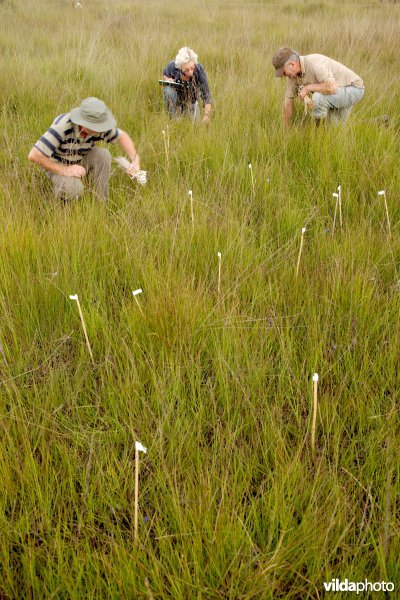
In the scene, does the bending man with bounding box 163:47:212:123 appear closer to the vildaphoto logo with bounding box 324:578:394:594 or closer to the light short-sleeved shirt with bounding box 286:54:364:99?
the light short-sleeved shirt with bounding box 286:54:364:99

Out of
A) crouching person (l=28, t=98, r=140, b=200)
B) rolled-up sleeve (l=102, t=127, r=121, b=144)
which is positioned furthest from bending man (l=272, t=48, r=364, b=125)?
crouching person (l=28, t=98, r=140, b=200)

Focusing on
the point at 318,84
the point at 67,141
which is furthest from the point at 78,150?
the point at 318,84

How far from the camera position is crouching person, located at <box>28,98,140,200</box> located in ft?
9.82

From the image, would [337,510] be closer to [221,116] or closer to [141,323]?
[141,323]

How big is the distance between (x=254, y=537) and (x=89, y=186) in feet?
8.03

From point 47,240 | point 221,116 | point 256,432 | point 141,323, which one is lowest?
point 256,432

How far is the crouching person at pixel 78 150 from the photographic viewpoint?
2992mm

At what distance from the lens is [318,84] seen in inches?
174

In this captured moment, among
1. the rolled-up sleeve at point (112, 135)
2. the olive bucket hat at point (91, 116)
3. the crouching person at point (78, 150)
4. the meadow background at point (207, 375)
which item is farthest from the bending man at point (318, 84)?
the olive bucket hat at point (91, 116)

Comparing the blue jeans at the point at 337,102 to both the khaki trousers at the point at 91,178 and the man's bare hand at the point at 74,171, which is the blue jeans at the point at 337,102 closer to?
the khaki trousers at the point at 91,178

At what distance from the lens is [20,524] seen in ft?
4.50

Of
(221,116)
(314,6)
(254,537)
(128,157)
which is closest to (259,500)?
(254,537)

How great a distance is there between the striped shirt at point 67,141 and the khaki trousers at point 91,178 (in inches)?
2.5

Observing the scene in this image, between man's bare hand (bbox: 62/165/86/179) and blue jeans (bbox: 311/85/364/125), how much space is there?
82.1 inches
